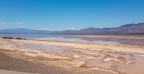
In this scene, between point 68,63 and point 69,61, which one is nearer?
point 68,63

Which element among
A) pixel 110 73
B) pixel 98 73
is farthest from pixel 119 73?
pixel 98 73

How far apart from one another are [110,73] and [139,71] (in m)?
2.24

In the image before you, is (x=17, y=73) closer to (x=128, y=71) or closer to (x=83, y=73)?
(x=83, y=73)

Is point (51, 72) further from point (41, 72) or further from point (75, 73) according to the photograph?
point (75, 73)

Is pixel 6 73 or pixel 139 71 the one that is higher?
pixel 6 73

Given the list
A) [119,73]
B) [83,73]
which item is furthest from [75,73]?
[119,73]

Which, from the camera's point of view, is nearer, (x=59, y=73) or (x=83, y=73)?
(x=59, y=73)

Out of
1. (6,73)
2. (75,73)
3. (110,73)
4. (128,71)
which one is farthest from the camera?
(128,71)

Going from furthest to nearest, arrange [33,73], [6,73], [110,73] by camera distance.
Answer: [110,73]
[33,73]
[6,73]

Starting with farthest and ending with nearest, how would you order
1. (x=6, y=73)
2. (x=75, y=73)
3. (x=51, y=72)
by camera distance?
(x=75, y=73) < (x=51, y=72) < (x=6, y=73)

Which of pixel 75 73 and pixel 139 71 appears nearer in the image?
pixel 75 73

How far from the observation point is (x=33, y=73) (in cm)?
899

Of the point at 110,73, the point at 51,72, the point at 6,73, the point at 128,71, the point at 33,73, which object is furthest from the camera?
the point at 128,71

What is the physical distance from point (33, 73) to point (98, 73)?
337 cm
